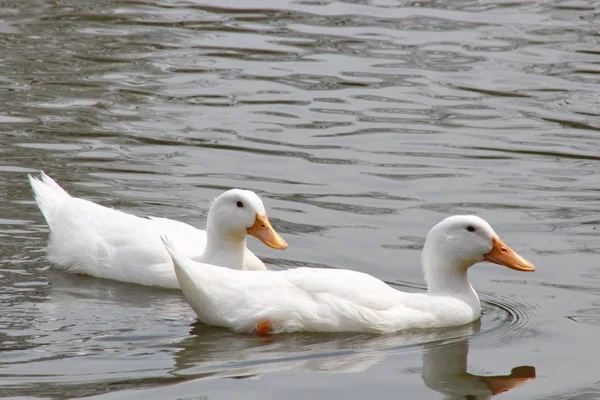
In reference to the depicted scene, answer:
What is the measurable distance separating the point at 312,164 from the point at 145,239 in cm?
319

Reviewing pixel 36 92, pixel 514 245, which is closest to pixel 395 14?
pixel 36 92

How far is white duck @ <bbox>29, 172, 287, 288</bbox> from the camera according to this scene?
939 cm

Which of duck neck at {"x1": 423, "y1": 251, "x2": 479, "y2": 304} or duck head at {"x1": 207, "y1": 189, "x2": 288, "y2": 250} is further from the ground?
duck head at {"x1": 207, "y1": 189, "x2": 288, "y2": 250}

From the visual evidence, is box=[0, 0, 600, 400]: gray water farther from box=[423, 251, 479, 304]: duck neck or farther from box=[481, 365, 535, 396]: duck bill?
box=[423, 251, 479, 304]: duck neck

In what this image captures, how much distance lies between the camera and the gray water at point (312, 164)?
766cm

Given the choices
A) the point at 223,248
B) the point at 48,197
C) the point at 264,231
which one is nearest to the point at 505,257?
the point at 264,231

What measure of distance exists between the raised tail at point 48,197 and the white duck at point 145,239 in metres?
0.01

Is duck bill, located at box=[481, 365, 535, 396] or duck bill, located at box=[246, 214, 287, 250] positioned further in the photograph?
duck bill, located at box=[246, 214, 287, 250]

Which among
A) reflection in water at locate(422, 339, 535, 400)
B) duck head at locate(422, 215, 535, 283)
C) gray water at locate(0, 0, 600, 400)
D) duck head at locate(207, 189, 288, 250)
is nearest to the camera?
reflection in water at locate(422, 339, 535, 400)

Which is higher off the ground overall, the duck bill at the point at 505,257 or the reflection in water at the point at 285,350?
the duck bill at the point at 505,257

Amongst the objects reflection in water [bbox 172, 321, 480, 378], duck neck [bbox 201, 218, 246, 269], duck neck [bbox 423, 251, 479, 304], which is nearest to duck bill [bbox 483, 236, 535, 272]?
duck neck [bbox 423, 251, 479, 304]

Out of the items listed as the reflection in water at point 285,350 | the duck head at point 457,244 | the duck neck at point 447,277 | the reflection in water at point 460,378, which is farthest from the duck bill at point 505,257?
the reflection in water at point 460,378

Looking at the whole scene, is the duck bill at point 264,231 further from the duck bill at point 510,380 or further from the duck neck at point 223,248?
the duck bill at point 510,380

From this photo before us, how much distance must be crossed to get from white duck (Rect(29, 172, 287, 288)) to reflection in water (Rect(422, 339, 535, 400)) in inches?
72.6
